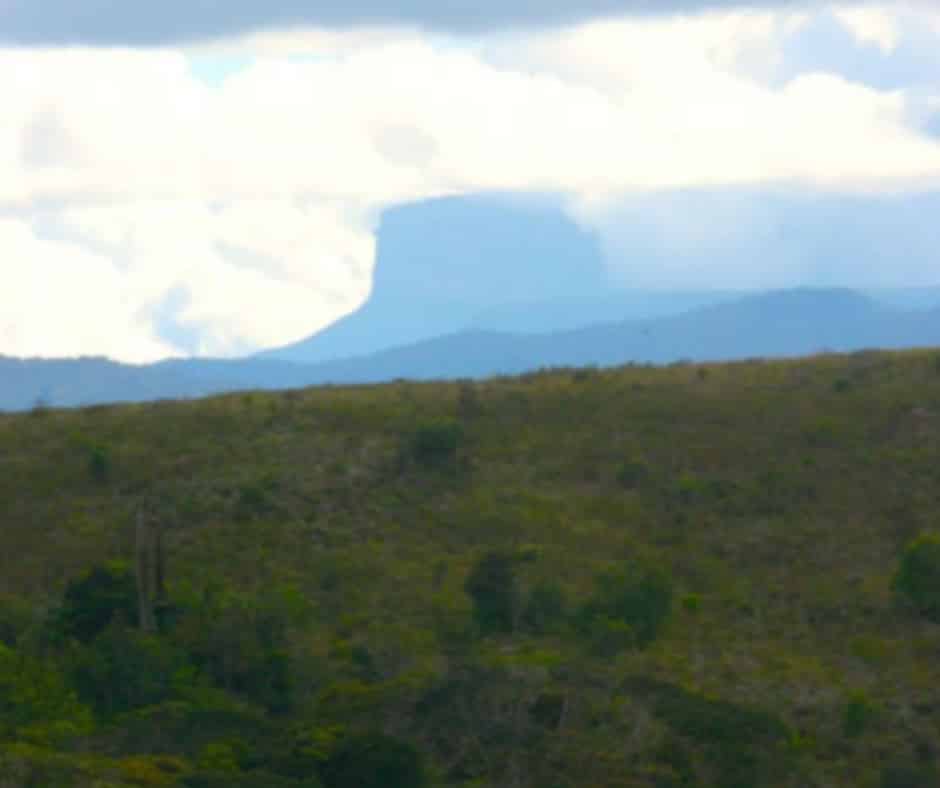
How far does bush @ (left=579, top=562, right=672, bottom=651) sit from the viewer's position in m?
37.9

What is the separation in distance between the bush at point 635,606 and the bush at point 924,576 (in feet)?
14.3

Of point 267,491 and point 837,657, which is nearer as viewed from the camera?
point 837,657

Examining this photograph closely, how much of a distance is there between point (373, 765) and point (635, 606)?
1278 cm

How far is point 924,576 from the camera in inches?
1556

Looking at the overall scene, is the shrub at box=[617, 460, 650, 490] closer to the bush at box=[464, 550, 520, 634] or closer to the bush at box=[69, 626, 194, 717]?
the bush at box=[464, 550, 520, 634]

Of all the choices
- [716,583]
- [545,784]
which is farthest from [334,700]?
[716,583]

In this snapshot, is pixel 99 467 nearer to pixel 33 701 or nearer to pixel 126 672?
pixel 126 672

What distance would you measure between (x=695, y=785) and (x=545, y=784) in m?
1.93

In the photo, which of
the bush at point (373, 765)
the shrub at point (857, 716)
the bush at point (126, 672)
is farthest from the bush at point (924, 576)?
the bush at point (373, 765)

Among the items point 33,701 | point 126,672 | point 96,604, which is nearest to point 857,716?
point 126,672

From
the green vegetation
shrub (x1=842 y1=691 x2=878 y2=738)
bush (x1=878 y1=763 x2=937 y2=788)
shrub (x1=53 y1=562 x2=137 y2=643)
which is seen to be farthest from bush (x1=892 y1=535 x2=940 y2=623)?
shrub (x1=53 y1=562 x2=137 y2=643)

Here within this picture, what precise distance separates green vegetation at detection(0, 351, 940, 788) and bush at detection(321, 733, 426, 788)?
0.14 ft

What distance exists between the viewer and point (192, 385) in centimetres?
19775

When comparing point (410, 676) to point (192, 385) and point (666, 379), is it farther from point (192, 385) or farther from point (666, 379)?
point (192, 385)
